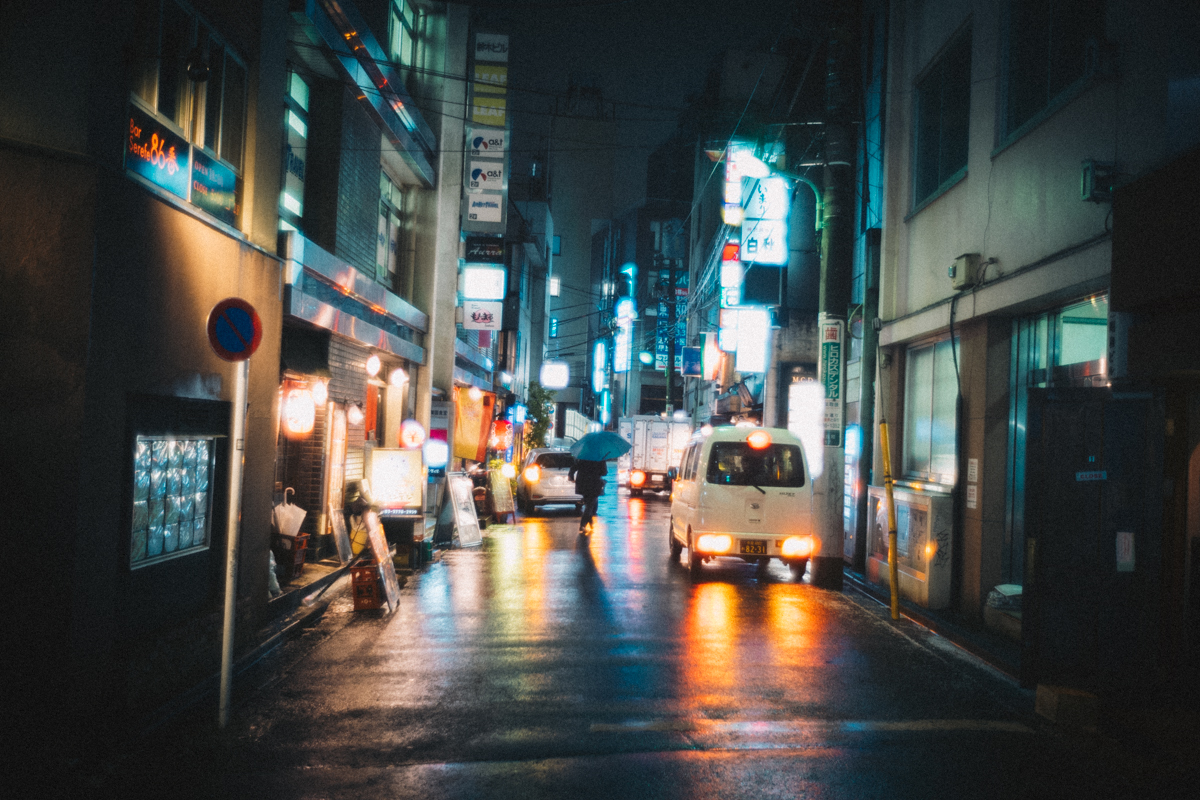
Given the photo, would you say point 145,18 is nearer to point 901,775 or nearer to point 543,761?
point 543,761

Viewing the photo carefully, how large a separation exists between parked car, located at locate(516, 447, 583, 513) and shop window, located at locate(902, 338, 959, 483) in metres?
11.4

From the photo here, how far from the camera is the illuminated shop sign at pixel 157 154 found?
243 inches

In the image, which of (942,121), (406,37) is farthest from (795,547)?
(406,37)

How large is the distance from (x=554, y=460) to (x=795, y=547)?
11643 millimetres

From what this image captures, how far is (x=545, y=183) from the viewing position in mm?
52625

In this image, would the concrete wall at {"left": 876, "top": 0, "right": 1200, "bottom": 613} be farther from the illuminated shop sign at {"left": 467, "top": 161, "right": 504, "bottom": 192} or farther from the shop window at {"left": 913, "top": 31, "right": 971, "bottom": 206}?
the illuminated shop sign at {"left": 467, "top": 161, "right": 504, "bottom": 192}

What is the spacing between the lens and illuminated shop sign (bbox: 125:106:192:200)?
6160mm

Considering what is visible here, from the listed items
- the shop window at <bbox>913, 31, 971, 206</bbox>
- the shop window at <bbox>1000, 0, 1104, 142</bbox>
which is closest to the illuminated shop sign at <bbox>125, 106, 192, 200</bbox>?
the shop window at <bbox>1000, 0, 1104, 142</bbox>

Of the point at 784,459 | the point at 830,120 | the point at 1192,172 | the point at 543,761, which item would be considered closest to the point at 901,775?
the point at 543,761

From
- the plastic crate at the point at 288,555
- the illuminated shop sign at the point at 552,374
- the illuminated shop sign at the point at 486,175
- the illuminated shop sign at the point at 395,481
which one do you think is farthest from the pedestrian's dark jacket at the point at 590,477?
the illuminated shop sign at the point at 552,374

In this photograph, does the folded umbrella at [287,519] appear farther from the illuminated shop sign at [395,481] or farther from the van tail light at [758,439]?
the van tail light at [758,439]

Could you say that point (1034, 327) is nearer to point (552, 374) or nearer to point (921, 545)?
point (921, 545)

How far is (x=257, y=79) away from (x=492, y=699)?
6755mm

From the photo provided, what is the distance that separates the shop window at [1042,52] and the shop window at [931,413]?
3.18m
